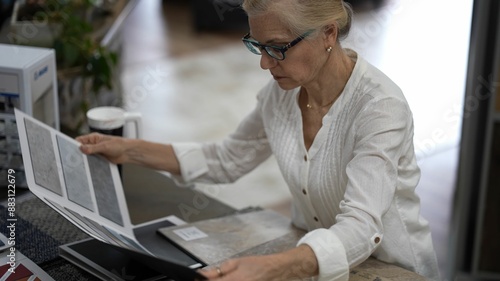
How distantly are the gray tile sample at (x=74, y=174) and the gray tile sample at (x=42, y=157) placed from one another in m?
0.03

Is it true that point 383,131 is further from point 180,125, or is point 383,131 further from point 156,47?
point 156,47

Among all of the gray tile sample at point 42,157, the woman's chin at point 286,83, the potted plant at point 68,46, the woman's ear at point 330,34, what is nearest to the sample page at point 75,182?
the gray tile sample at point 42,157

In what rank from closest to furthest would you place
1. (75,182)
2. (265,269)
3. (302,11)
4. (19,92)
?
(265,269) → (302,11) → (75,182) → (19,92)

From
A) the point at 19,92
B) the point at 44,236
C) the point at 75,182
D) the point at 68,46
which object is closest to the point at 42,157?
the point at 75,182

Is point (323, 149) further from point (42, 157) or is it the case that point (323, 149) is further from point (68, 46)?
point (68, 46)

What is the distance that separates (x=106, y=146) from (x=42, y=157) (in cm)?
23

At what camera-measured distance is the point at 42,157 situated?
59.4 inches

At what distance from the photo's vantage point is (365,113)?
1469 millimetres

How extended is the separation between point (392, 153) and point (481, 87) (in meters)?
1.40

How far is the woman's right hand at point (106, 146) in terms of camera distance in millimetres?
1689

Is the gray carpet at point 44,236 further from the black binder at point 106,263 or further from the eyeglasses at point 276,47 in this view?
the eyeglasses at point 276,47

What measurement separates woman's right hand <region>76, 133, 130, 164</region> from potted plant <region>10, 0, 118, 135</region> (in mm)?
1097

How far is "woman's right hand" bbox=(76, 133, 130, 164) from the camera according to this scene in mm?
1689

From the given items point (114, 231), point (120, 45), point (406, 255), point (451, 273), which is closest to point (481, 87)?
point (451, 273)
